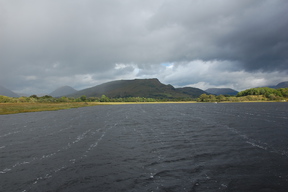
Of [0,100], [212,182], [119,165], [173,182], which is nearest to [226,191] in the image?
[212,182]

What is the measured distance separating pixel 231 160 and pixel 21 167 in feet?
97.6

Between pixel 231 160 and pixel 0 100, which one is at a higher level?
pixel 0 100

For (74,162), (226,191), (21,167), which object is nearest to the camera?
(226,191)

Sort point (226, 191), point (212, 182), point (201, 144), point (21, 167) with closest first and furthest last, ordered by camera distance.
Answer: point (226, 191), point (212, 182), point (21, 167), point (201, 144)

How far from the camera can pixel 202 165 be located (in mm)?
23875

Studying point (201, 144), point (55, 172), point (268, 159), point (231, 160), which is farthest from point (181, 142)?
point (55, 172)

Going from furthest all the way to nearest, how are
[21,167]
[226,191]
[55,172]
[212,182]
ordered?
[21,167] < [55,172] < [212,182] < [226,191]

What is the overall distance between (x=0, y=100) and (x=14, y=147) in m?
191

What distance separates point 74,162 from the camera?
2647 centimetres

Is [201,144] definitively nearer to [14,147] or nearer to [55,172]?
[55,172]

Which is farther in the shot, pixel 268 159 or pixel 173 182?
pixel 268 159

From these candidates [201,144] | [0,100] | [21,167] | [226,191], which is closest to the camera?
[226,191]

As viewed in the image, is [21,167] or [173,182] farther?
[21,167]

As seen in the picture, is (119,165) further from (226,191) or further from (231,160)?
(231,160)
